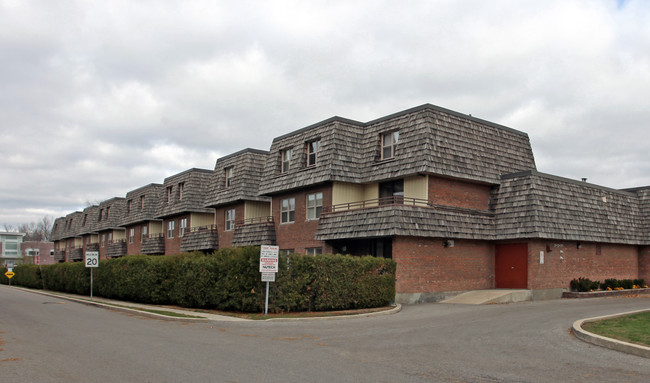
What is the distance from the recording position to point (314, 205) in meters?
28.9

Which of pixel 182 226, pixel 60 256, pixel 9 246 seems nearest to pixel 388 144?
pixel 182 226

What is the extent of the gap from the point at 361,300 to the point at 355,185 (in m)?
8.82

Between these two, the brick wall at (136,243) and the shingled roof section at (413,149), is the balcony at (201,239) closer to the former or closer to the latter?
the shingled roof section at (413,149)

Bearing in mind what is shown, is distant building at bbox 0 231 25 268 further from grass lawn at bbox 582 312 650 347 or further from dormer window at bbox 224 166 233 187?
grass lawn at bbox 582 312 650 347

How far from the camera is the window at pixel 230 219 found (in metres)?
37.8

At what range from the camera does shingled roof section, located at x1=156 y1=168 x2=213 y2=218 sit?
42.8 meters

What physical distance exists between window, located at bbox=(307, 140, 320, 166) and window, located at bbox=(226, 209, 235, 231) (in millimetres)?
10333

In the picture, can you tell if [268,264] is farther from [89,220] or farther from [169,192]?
[89,220]

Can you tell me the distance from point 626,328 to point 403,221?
10395 mm

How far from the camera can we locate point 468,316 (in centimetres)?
1806

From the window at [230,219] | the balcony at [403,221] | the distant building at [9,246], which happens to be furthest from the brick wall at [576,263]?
the distant building at [9,246]

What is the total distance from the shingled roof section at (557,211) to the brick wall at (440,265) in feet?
5.28

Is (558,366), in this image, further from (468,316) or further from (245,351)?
(468,316)

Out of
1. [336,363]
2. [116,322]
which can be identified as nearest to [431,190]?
[116,322]
